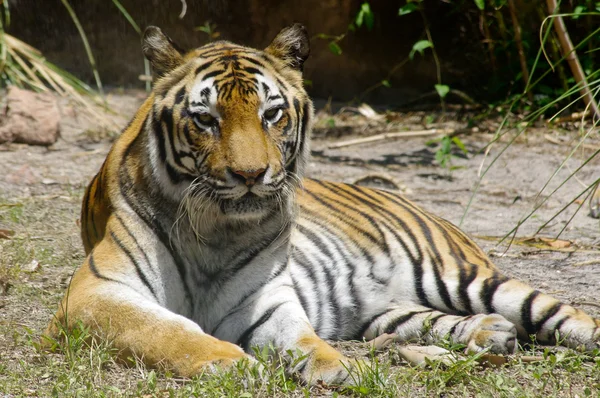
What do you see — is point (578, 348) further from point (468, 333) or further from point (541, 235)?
point (541, 235)

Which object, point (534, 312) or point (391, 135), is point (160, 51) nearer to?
point (534, 312)

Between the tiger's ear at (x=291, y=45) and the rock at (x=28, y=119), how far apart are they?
394 centimetres

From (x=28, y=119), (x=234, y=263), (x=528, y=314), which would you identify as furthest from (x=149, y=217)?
(x=28, y=119)

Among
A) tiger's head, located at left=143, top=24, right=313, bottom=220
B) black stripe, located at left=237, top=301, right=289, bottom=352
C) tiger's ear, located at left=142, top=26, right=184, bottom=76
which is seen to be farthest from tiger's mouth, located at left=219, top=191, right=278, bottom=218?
tiger's ear, located at left=142, top=26, right=184, bottom=76

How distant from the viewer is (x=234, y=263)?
303 centimetres

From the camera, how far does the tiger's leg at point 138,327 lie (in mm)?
2551

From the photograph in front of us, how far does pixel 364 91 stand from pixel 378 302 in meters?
5.57

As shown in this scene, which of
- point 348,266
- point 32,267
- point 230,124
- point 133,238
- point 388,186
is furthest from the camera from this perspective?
point 388,186

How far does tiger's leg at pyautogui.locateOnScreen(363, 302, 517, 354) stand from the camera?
291 centimetres

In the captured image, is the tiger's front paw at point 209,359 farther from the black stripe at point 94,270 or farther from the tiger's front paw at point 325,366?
the black stripe at point 94,270

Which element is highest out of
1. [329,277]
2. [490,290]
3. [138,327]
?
[138,327]

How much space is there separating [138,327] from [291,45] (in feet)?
4.19

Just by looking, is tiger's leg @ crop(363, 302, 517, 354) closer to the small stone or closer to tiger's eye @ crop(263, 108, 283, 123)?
tiger's eye @ crop(263, 108, 283, 123)

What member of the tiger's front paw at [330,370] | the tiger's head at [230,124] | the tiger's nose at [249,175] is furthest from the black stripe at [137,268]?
the tiger's front paw at [330,370]
